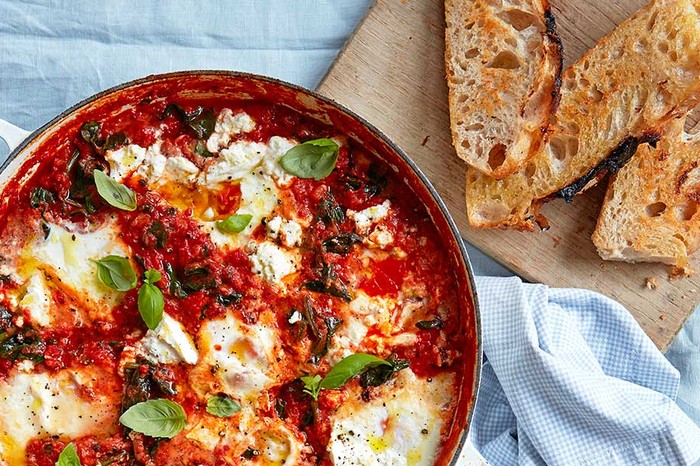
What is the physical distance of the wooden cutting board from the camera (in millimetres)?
3891

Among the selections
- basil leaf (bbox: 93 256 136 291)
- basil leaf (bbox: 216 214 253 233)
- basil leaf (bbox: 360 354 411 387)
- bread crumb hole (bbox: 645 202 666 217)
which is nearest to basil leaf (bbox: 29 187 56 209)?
basil leaf (bbox: 93 256 136 291)

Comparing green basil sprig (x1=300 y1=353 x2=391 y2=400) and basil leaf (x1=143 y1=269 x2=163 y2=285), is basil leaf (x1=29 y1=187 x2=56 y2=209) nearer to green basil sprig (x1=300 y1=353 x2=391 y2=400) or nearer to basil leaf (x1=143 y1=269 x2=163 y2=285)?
basil leaf (x1=143 y1=269 x2=163 y2=285)

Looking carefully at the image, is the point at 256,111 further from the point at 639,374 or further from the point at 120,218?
the point at 639,374

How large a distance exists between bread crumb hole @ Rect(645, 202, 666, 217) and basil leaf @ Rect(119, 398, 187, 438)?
2199 mm

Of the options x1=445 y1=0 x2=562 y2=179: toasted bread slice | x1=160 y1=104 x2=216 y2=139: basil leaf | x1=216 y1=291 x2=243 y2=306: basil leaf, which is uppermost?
x1=445 y1=0 x2=562 y2=179: toasted bread slice

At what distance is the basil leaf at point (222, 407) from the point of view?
3445 mm

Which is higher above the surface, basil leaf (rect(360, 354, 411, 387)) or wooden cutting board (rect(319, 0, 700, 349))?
wooden cutting board (rect(319, 0, 700, 349))

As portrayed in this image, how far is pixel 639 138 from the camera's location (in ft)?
12.4

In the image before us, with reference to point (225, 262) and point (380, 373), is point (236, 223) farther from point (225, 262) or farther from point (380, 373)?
point (380, 373)

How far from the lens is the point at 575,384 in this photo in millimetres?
3699

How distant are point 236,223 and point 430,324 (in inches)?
34.8

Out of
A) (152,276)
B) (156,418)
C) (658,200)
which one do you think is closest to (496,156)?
(658,200)

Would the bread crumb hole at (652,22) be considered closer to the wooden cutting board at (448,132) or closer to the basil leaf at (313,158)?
the wooden cutting board at (448,132)

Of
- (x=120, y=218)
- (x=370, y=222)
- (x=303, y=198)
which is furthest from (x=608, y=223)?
(x=120, y=218)
